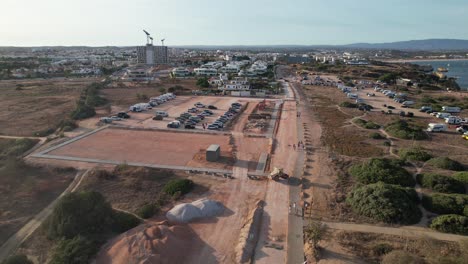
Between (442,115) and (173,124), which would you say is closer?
(173,124)

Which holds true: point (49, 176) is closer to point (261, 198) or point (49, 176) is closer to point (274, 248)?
point (261, 198)

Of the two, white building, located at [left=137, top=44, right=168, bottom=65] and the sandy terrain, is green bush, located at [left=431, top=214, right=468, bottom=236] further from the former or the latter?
white building, located at [left=137, top=44, right=168, bottom=65]

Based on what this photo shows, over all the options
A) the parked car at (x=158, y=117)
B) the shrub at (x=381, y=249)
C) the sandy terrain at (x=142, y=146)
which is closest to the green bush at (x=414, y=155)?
the shrub at (x=381, y=249)

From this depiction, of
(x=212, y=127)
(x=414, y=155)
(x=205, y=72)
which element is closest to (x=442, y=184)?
(x=414, y=155)

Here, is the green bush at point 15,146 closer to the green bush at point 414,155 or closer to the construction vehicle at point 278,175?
the construction vehicle at point 278,175

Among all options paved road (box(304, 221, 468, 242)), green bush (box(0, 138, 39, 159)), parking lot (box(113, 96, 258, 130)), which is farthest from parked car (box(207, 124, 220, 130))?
paved road (box(304, 221, 468, 242))

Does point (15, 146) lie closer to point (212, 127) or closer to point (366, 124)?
point (212, 127)

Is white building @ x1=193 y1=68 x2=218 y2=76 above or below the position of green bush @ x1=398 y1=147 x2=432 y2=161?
above
